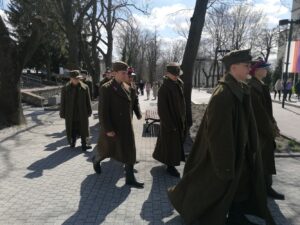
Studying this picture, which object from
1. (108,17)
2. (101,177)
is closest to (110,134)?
(101,177)

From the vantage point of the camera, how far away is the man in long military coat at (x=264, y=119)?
17.4ft

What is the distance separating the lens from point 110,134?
600cm

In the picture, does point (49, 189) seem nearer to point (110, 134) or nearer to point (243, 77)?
point (110, 134)

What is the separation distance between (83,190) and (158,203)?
130 centimetres

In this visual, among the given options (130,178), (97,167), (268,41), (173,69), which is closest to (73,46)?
(97,167)

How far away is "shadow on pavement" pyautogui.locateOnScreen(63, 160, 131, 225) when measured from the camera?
5.03 meters

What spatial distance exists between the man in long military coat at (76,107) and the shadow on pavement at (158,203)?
8.87 feet

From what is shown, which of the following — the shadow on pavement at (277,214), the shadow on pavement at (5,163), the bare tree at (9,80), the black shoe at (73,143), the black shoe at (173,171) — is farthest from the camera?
the bare tree at (9,80)

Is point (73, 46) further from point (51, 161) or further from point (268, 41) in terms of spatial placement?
point (268, 41)

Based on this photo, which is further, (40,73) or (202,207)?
(40,73)

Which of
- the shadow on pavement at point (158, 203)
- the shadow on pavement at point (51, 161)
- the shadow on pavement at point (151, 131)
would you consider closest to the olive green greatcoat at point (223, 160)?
the shadow on pavement at point (158, 203)

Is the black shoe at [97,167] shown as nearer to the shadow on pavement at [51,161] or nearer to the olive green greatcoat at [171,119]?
the shadow on pavement at [51,161]

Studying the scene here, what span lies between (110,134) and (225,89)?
2413 millimetres

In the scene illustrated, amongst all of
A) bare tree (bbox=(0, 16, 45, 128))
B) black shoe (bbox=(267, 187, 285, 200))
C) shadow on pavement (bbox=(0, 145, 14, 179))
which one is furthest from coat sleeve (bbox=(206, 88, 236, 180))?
bare tree (bbox=(0, 16, 45, 128))
